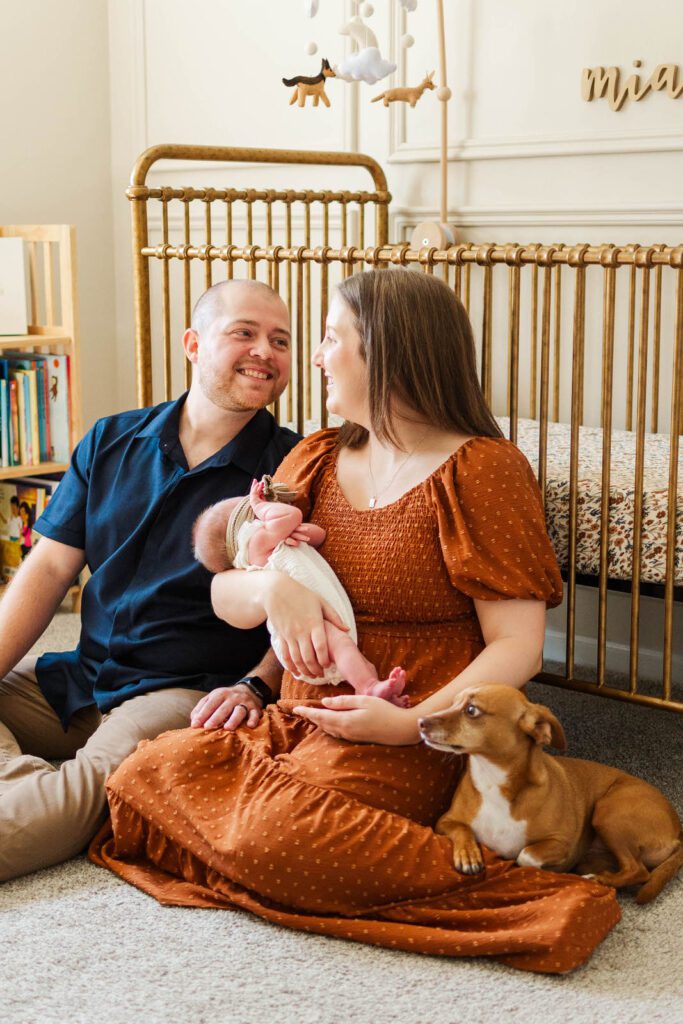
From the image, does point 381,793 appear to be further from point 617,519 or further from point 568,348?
point 568,348

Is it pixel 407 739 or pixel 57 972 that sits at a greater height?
pixel 407 739

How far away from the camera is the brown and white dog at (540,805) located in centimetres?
152

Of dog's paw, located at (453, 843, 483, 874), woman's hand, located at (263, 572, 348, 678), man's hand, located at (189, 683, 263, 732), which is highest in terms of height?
woman's hand, located at (263, 572, 348, 678)

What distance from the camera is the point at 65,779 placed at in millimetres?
1723

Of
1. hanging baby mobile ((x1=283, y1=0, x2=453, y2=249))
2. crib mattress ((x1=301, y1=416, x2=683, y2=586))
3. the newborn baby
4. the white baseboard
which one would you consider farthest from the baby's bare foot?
hanging baby mobile ((x1=283, y1=0, x2=453, y2=249))

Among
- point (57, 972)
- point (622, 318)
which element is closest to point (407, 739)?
point (57, 972)

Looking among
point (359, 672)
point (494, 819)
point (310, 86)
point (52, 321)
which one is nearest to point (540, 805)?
point (494, 819)

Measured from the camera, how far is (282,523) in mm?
1686

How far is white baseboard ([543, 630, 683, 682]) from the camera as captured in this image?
2.69m

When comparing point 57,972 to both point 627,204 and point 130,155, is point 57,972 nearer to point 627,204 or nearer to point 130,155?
point 627,204

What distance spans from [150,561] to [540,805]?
758mm

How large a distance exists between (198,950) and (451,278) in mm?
2071

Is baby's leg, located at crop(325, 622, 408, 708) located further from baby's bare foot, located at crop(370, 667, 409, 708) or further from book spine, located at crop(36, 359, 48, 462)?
book spine, located at crop(36, 359, 48, 462)

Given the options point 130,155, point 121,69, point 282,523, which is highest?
point 121,69
